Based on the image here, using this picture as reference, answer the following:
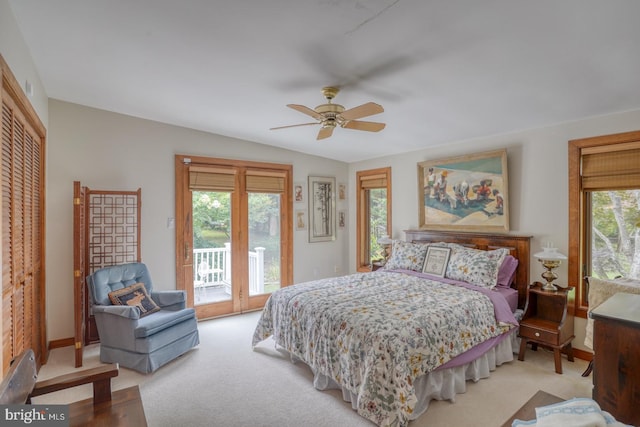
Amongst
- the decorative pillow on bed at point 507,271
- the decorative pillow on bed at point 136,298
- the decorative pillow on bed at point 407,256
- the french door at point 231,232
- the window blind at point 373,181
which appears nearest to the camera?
the decorative pillow on bed at point 136,298

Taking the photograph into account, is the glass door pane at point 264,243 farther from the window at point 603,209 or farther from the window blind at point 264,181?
the window at point 603,209

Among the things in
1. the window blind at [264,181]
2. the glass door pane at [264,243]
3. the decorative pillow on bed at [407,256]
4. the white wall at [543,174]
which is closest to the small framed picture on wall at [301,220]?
the glass door pane at [264,243]

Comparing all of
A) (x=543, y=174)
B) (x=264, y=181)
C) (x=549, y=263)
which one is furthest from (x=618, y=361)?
(x=264, y=181)

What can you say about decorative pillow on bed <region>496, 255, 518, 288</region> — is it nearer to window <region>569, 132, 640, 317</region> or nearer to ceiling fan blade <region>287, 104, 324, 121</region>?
window <region>569, 132, 640, 317</region>

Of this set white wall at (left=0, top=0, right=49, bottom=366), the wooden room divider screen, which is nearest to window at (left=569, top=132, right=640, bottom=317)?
white wall at (left=0, top=0, right=49, bottom=366)

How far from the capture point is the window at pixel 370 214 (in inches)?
221

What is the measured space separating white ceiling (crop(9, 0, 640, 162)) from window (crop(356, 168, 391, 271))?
1.89 meters

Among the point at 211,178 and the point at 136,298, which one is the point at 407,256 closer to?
the point at 211,178

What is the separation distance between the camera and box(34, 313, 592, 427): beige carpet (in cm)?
245

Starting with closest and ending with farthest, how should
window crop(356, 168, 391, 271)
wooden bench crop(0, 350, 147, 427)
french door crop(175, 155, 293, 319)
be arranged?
wooden bench crop(0, 350, 147, 427) < french door crop(175, 155, 293, 319) < window crop(356, 168, 391, 271)

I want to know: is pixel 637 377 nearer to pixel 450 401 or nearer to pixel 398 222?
pixel 450 401

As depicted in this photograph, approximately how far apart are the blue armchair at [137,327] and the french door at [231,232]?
2.98ft

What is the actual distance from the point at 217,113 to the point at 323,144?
5.76ft

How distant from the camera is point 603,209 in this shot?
11.1ft
